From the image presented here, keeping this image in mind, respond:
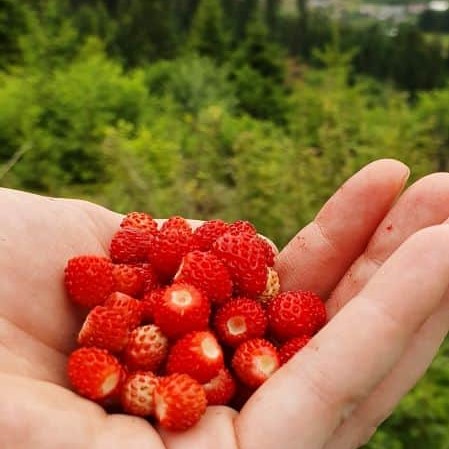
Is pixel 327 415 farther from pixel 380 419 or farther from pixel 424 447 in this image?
pixel 424 447

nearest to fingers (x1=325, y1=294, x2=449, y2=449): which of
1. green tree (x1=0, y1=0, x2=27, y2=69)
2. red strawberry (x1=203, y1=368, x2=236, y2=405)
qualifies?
red strawberry (x1=203, y1=368, x2=236, y2=405)

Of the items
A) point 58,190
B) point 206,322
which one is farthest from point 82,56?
point 206,322

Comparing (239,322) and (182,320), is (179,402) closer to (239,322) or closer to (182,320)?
(182,320)

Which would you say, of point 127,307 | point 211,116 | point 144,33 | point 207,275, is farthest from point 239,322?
point 144,33

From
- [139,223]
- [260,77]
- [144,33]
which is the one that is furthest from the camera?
[144,33]

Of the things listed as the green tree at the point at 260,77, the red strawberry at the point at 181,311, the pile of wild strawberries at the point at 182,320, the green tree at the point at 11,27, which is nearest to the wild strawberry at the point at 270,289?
the pile of wild strawberries at the point at 182,320

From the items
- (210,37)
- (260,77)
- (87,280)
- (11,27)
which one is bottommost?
(260,77)

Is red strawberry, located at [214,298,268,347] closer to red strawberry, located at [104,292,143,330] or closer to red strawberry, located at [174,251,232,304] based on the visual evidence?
red strawberry, located at [174,251,232,304]
